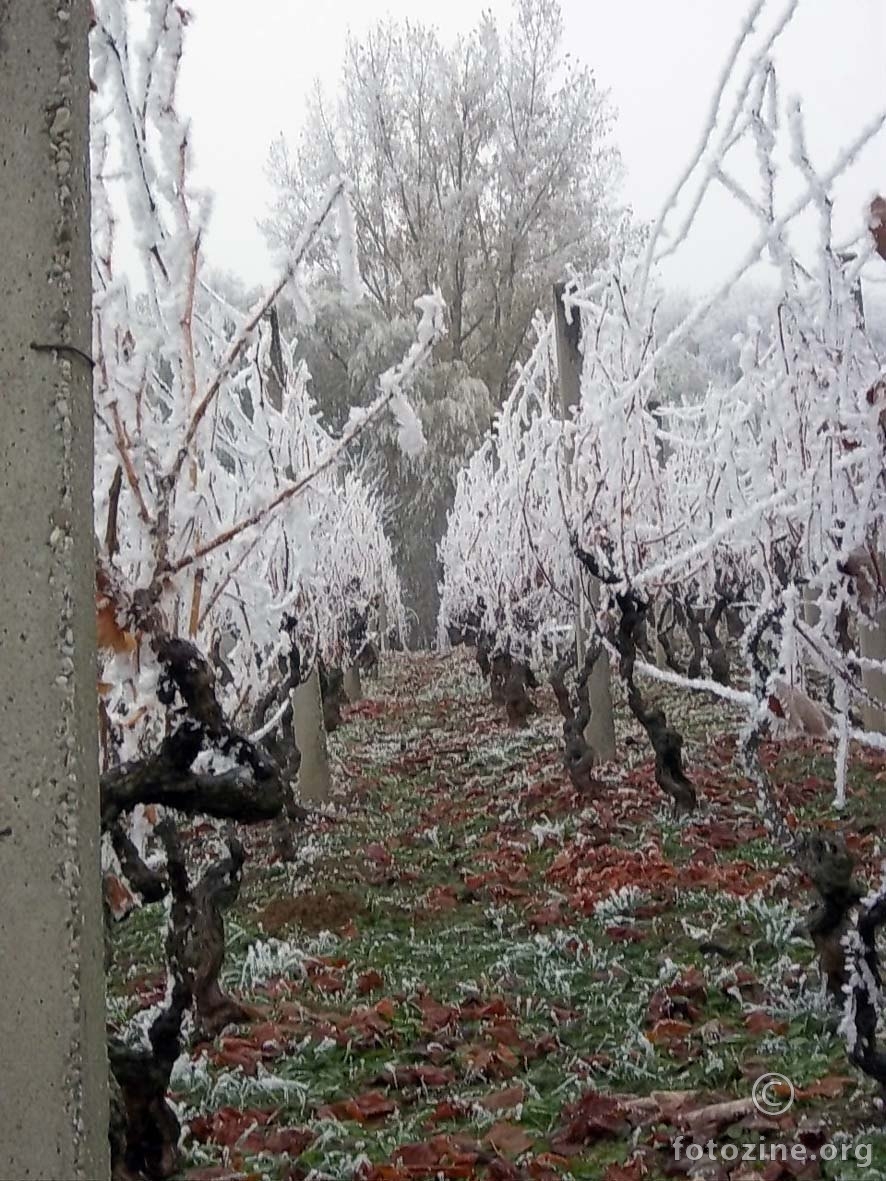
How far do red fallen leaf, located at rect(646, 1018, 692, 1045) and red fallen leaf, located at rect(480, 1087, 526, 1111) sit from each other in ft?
1.56

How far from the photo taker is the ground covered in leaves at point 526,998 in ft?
8.03

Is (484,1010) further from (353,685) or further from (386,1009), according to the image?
(353,685)

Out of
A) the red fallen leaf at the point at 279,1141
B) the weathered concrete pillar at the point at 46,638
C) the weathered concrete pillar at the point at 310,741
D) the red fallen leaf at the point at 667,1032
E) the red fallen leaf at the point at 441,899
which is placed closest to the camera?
the weathered concrete pillar at the point at 46,638

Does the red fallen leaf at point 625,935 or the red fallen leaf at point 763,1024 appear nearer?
the red fallen leaf at point 763,1024

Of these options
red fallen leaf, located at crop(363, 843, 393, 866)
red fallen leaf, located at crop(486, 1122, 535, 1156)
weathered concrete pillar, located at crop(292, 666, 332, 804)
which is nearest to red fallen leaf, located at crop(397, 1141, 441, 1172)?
red fallen leaf, located at crop(486, 1122, 535, 1156)

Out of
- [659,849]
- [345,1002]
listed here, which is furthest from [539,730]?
[345,1002]

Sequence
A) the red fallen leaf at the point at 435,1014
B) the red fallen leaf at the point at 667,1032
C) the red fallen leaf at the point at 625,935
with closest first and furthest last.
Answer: the red fallen leaf at the point at 667,1032, the red fallen leaf at the point at 435,1014, the red fallen leaf at the point at 625,935

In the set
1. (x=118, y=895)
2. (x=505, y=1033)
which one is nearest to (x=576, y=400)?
(x=505, y=1033)

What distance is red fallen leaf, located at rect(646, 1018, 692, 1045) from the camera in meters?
3.01

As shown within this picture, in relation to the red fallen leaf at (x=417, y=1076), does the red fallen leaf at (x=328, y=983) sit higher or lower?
lower

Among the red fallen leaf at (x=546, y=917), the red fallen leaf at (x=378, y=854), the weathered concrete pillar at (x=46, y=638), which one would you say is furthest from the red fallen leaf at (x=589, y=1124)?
the red fallen leaf at (x=378, y=854)

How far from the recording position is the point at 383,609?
18.2 metres

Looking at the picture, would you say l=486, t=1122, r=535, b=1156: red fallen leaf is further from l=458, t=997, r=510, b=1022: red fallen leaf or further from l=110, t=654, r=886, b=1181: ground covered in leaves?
l=458, t=997, r=510, b=1022: red fallen leaf

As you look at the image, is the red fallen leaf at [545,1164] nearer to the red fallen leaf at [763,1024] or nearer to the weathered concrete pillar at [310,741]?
the red fallen leaf at [763,1024]
